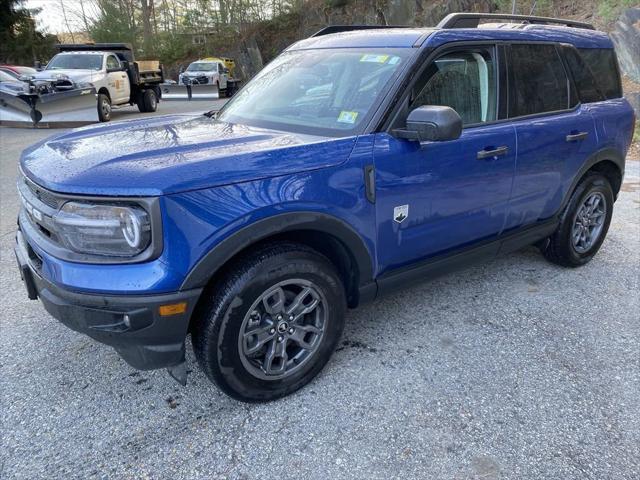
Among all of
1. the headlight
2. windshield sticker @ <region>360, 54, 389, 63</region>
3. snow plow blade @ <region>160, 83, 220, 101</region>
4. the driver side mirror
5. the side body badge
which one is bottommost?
snow plow blade @ <region>160, 83, 220, 101</region>

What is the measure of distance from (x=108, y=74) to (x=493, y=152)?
1392 cm

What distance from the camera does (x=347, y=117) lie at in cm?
279

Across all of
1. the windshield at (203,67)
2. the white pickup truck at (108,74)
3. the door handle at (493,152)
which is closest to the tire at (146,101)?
the white pickup truck at (108,74)

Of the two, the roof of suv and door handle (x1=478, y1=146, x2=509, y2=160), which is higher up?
the roof of suv

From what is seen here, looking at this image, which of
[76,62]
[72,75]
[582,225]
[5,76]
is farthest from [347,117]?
[5,76]

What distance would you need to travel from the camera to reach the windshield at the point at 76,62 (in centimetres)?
1422

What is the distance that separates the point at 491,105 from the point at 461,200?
0.70m

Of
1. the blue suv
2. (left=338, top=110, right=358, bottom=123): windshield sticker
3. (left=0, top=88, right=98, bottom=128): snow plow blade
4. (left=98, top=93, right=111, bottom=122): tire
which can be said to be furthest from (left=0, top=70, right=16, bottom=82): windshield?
(left=338, top=110, right=358, bottom=123): windshield sticker

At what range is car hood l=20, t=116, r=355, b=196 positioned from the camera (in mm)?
2057

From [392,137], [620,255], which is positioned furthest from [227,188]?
[620,255]

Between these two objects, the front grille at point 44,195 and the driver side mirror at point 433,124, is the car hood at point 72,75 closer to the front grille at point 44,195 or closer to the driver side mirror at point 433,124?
the front grille at point 44,195

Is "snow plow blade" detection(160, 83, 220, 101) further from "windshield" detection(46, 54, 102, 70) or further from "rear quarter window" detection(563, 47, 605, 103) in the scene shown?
"rear quarter window" detection(563, 47, 605, 103)

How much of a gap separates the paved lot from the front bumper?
1.45 ft

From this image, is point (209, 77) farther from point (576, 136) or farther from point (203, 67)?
point (576, 136)
